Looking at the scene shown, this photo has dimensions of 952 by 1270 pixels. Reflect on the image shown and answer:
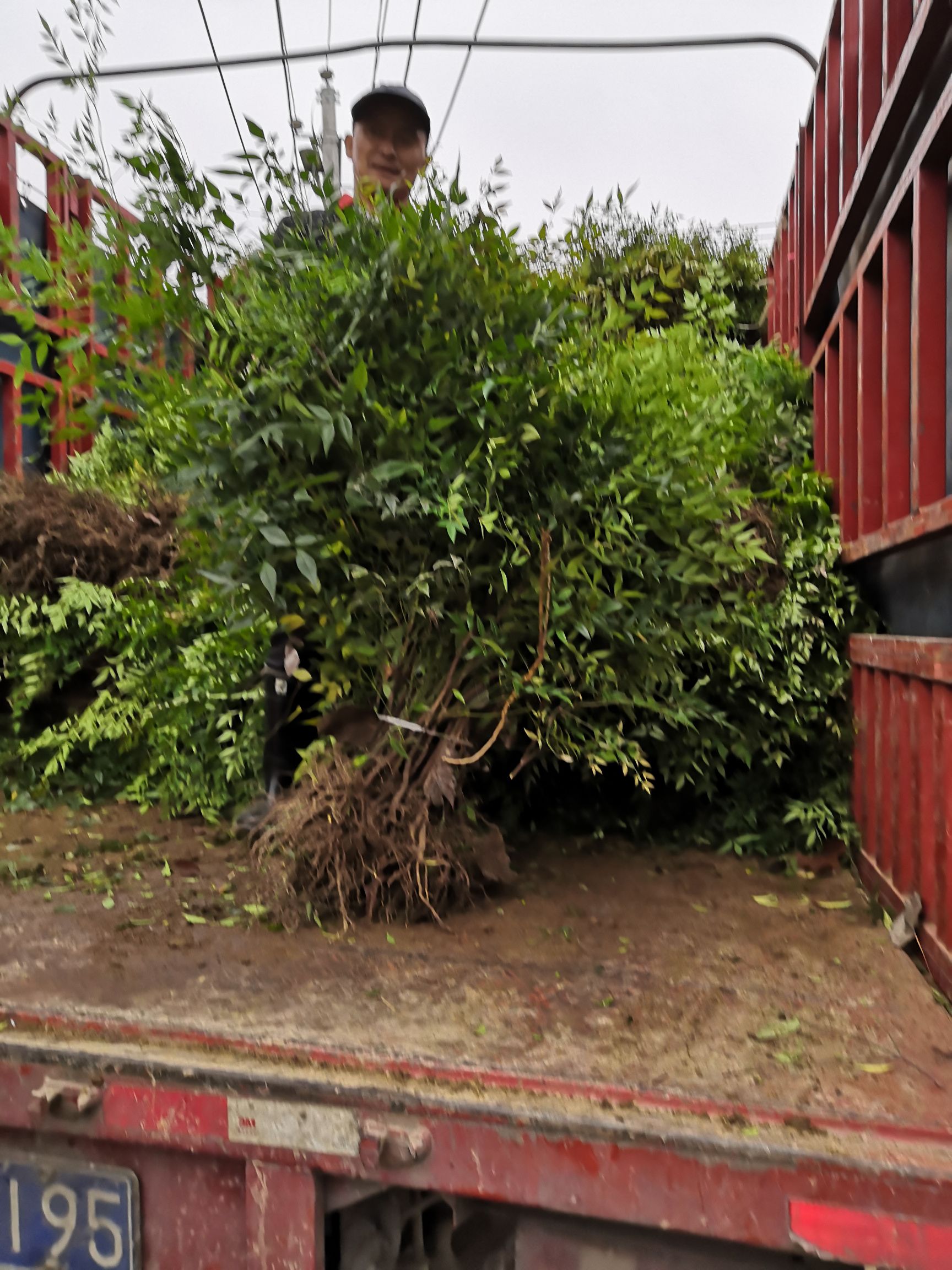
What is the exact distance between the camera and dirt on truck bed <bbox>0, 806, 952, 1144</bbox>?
139 cm

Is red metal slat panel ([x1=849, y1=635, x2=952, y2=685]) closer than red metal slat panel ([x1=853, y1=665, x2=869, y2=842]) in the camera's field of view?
Yes

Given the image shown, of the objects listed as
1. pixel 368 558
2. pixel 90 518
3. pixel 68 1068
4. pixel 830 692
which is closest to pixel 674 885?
pixel 830 692

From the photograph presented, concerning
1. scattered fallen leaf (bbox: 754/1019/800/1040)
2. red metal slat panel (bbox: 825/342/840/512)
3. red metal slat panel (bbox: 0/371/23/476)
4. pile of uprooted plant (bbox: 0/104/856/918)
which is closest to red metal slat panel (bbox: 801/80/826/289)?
red metal slat panel (bbox: 825/342/840/512)

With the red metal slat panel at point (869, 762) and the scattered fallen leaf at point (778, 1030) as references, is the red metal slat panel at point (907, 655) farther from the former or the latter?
the scattered fallen leaf at point (778, 1030)

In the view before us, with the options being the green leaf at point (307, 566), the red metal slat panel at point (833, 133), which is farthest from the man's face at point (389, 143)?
the green leaf at point (307, 566)

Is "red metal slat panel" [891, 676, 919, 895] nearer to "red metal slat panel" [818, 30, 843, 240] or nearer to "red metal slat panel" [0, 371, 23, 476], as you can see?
"red metal slat panel" [818, 30, 843, 240]

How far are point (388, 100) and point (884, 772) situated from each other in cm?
308

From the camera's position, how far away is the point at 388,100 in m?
3.50

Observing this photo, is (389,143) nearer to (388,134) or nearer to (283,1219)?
(388,134)

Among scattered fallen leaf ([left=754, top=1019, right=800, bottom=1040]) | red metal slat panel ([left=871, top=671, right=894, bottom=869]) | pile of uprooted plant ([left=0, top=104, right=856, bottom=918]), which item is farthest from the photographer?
red metal slat panel ([left=871, top=671, right=894, bottom=869])

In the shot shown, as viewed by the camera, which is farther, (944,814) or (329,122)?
(329,122)

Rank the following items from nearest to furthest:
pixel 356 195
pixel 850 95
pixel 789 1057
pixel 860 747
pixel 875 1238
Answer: pixel 875 1238 → pixel 789 1057 → pixel 356 195 → pixel 860 747 → pixel 850 95

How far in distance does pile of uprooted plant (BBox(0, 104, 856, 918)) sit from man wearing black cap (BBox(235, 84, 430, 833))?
0.13 metres

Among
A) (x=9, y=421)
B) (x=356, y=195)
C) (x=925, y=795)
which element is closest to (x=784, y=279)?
(x=356, y=195)
